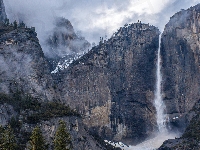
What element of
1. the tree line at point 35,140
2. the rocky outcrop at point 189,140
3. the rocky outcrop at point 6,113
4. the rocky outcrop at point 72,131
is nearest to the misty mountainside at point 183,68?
the rocky outcrop at point 189,140

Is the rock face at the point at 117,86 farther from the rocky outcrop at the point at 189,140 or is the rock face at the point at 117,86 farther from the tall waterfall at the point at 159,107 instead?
the rocky outcrop at the point at 189,140

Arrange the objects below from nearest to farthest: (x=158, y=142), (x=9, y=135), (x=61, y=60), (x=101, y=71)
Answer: (x=9, y=135) < (x=158, y=142) < (x=101, y=71) < (x=61, y=60)

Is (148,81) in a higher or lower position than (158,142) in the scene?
higher

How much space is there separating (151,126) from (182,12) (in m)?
40.2

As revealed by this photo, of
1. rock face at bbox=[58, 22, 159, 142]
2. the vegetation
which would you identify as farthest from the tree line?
rock face at bbox=[58, 22, 159, 142]

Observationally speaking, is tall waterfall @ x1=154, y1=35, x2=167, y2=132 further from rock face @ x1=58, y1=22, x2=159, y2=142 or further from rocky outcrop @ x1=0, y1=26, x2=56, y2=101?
rocky outcrop @ x1=0, y1=26, x2=56, y2=101

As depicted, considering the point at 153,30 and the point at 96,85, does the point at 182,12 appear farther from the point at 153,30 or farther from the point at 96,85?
the point at 96,85

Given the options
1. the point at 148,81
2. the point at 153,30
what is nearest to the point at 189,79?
the point at 148,81

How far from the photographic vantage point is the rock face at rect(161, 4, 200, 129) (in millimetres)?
139375

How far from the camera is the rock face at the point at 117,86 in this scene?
5566 inches

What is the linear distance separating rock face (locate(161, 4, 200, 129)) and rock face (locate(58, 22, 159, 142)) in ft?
20.1

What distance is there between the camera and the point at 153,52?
154 meters

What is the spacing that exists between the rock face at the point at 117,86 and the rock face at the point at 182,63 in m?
6.14

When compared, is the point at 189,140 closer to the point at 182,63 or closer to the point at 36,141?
the point at 182,63
